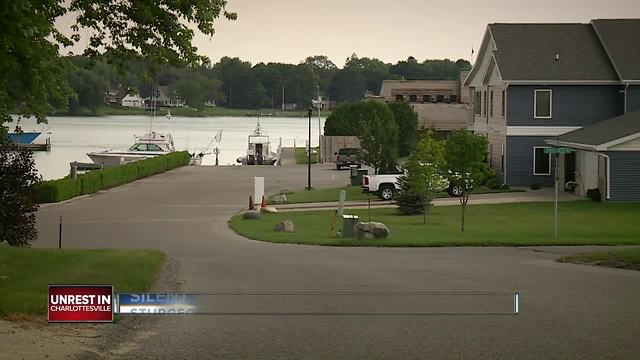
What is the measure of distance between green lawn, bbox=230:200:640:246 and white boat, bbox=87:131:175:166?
39.7m

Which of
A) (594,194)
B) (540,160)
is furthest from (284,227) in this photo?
(540,160)

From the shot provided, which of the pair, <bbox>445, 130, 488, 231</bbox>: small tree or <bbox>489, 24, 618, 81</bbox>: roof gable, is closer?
<bbox>445, 130, 488, 231</bbox>: small tree

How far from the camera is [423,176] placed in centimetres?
3862

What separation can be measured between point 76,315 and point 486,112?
44.0 m

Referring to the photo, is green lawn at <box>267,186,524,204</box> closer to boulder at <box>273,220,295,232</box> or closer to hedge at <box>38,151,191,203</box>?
hedge at <box>38,151,191,203</box>

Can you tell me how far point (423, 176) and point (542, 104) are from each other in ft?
44.9

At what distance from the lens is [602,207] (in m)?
41.7

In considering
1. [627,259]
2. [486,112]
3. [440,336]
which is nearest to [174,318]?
[440,336]

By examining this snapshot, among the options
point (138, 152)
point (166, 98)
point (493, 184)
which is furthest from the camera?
point (166, 98)

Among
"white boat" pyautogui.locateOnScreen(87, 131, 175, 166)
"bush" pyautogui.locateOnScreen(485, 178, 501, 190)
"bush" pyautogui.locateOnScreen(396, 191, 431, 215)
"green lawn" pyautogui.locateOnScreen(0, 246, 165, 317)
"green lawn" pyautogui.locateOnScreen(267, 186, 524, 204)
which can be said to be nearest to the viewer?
"green lawn" pyautogui.locateOnScreen(0, 246, 165, 317)

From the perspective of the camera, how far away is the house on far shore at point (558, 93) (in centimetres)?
4878

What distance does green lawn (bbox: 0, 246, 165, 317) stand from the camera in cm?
1583

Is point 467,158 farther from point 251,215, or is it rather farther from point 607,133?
point 607,133

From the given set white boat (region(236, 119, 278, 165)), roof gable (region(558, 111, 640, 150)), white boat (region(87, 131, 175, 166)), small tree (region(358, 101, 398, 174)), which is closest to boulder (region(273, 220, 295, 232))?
roof gable (region(558, 111, 640, 150))
